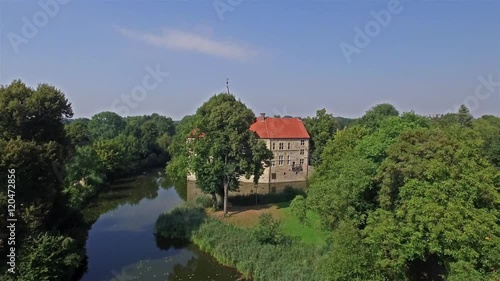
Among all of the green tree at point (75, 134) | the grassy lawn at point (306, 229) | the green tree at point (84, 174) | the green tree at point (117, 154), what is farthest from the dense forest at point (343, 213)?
the green tree at point (117, 154)

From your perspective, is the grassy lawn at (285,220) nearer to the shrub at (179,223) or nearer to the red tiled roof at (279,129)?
the shrub at (179,223)

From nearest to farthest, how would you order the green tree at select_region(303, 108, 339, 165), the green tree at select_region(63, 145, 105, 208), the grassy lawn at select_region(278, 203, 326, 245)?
the grassy lawn at select_region(278, 203, 326, 245) < the green tree at select_region(63, 145, 105, 208) < the green tree at select_region(303, 108, 339, 165)

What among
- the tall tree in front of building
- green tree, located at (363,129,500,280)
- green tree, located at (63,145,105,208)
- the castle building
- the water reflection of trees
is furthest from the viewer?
the castle building

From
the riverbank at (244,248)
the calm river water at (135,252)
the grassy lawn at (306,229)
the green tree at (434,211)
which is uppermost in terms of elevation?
the green tree at (434,211)

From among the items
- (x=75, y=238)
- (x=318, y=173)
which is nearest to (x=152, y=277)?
(x=75, y=238)

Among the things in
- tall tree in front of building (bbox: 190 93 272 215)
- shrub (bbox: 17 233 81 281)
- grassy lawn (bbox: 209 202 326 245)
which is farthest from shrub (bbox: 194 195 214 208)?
shrub (bbox: 17 233 81 281)

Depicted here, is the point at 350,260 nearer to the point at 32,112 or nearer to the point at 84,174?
the point at 32,112

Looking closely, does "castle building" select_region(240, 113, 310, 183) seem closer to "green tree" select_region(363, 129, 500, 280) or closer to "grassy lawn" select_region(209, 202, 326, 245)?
"grassy lawn" select_region(209, 202, 326, 245)
